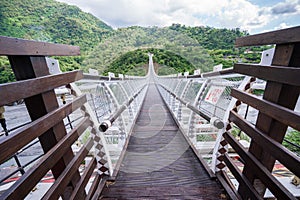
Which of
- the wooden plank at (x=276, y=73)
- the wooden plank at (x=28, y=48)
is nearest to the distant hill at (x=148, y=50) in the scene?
the wooden plank at (x=276, y=73)

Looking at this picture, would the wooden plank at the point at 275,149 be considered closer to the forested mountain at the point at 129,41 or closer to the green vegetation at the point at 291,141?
the green vegetation at the point at 291,141

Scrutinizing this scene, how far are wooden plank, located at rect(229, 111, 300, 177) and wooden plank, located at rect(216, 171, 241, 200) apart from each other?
1.77 feet

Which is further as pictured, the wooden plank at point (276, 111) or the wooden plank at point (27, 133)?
the wooden plank at point (276, 111)

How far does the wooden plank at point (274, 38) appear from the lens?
61 centimetres

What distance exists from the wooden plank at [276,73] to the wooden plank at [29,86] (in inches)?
39.9

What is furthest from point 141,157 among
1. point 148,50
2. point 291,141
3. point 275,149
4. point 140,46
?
point 148,50

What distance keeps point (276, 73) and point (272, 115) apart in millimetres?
194

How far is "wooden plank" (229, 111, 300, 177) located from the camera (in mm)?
600

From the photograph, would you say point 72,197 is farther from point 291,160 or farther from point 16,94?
point 291,160

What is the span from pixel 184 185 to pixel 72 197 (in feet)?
3.17

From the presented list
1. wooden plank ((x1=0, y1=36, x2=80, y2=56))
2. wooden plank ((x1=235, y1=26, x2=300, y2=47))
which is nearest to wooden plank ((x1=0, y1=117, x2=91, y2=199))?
wooden plank ((x1=0, y1=36, x2=80, y2=56))

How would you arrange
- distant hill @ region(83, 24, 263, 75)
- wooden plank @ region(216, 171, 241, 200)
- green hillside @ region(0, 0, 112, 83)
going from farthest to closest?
distant hill @ region(83, 24, 263, 75) < green hillside @ region(0, 0, 112, 83) < wooden plank @ region(216, 171, 241, 200)

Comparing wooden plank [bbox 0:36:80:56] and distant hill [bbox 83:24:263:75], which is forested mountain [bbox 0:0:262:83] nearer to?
distant hill [bbox 83:24:263:75]

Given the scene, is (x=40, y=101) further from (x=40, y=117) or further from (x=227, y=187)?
(x=227, y=187)
